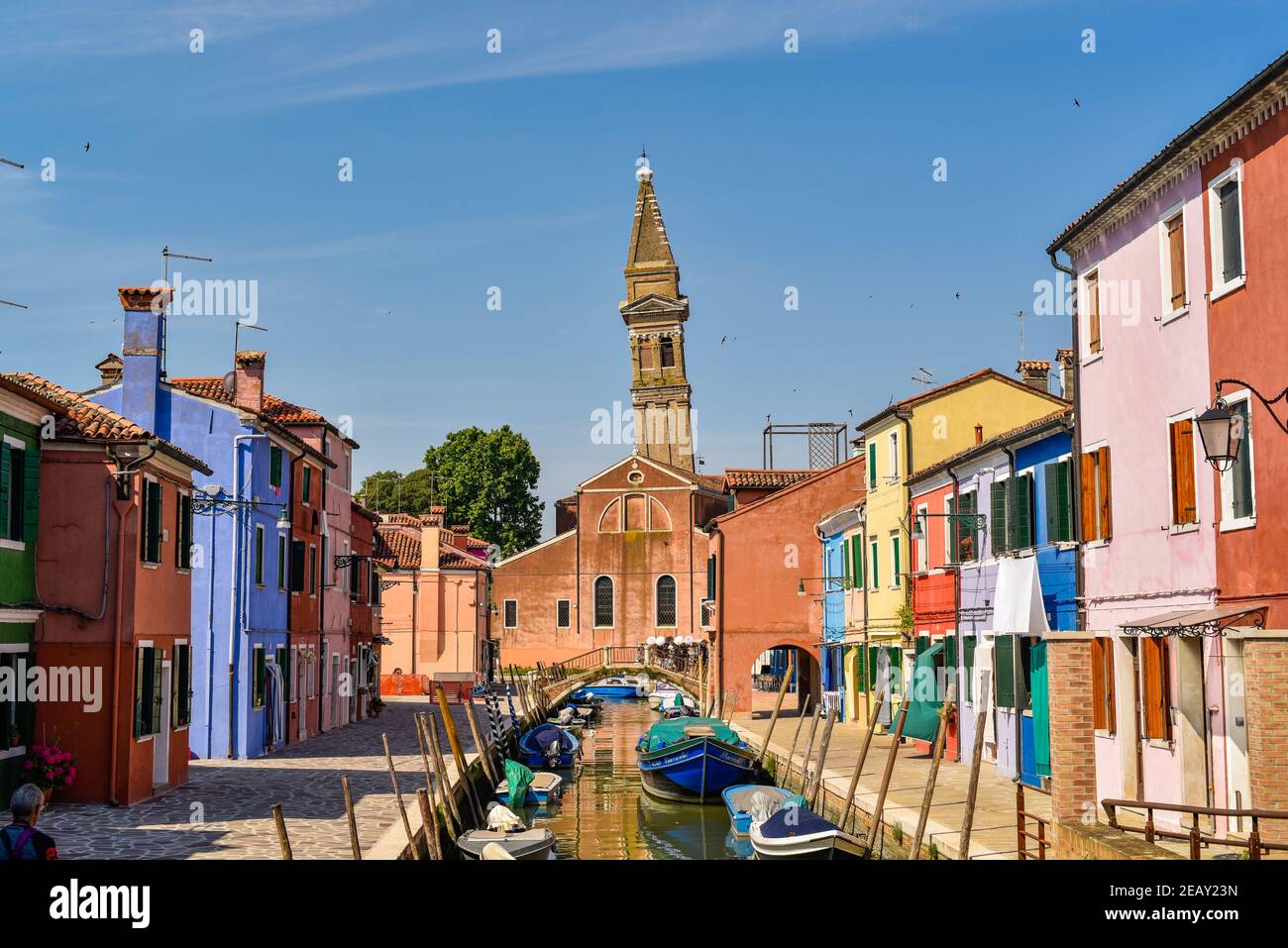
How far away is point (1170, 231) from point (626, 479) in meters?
53.1

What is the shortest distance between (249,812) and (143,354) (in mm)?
10587

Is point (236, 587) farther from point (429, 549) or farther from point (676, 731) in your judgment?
point (429, 549)

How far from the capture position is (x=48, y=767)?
17.9 m

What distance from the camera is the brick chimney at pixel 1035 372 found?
1254 inches

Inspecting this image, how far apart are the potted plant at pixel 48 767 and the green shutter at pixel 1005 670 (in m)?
14.0

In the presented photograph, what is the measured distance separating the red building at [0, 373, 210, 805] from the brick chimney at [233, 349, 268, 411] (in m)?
9.24

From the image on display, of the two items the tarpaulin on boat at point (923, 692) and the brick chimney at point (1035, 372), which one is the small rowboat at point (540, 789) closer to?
the tarpaulin on boat at point (923, 692)

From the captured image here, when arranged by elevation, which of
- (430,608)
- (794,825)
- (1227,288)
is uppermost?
(1227,288)

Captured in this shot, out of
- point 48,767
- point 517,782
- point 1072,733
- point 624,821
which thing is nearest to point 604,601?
point 517,782

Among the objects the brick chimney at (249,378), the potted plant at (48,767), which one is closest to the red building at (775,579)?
the brick chimney at (249,378)
